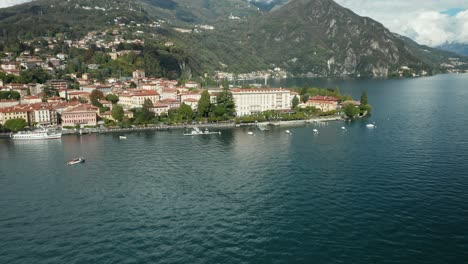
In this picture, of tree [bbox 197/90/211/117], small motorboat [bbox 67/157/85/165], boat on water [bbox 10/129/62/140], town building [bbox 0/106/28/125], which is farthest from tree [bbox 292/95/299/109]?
town building [bbox 0/106/28/125]

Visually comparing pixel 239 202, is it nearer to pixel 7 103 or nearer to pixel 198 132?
pixel 198 132

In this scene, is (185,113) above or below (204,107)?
below

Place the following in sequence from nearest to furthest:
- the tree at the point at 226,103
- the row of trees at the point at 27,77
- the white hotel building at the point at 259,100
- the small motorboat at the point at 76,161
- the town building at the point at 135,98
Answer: the small motorboat at the point at 76,161
the tree at the point at 226,103
the town building at the point at 135,98
the white hotel building at the point at 259,100
the row of trees at the point at 27,77

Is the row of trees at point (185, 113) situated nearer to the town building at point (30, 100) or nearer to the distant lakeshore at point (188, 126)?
the distant lakeshore at point (188, 126)

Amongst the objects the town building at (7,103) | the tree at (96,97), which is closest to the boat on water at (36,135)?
the town building at (7,103)

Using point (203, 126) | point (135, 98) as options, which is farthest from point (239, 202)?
point (135, 98)

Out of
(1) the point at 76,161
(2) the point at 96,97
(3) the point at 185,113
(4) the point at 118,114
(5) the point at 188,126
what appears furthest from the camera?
(2) the point at 96,97

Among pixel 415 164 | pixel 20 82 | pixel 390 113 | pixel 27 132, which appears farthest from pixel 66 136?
pixel 390 113
